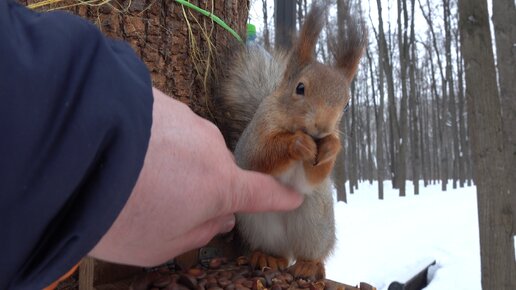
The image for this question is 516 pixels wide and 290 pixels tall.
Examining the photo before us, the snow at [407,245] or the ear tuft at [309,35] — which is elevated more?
the ear tuft at [309,35]

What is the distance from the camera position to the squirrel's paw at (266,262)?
3.28 feet

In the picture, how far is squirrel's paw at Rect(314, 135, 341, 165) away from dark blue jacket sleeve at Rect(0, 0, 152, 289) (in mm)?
529

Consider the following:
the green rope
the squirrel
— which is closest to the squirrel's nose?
the squirrel

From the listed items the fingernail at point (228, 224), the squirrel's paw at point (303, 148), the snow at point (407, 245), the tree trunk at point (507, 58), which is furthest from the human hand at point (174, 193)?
the tree trunk at point (507, 58)

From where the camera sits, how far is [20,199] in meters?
0.43

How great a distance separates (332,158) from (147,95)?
0.58 meters

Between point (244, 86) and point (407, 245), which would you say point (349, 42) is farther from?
point (407, 245)

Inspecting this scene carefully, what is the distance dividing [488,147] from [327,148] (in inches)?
77.3

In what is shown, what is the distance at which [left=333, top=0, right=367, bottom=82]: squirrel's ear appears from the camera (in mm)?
1034

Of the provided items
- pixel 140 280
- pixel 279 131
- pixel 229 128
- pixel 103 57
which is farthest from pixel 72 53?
pixel 229 128

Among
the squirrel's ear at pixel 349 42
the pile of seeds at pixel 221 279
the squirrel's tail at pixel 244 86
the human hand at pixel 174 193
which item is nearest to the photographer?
the human hand at pixel 174 193

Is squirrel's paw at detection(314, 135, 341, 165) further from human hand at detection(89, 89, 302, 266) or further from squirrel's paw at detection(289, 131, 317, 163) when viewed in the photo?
human hand at detection(89, 89, 302, 266)

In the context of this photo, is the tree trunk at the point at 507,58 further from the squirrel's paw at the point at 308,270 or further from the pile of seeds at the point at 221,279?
the pile of seeds at the point at 221,279

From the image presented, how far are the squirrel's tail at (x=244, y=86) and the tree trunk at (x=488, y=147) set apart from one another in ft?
5.72
